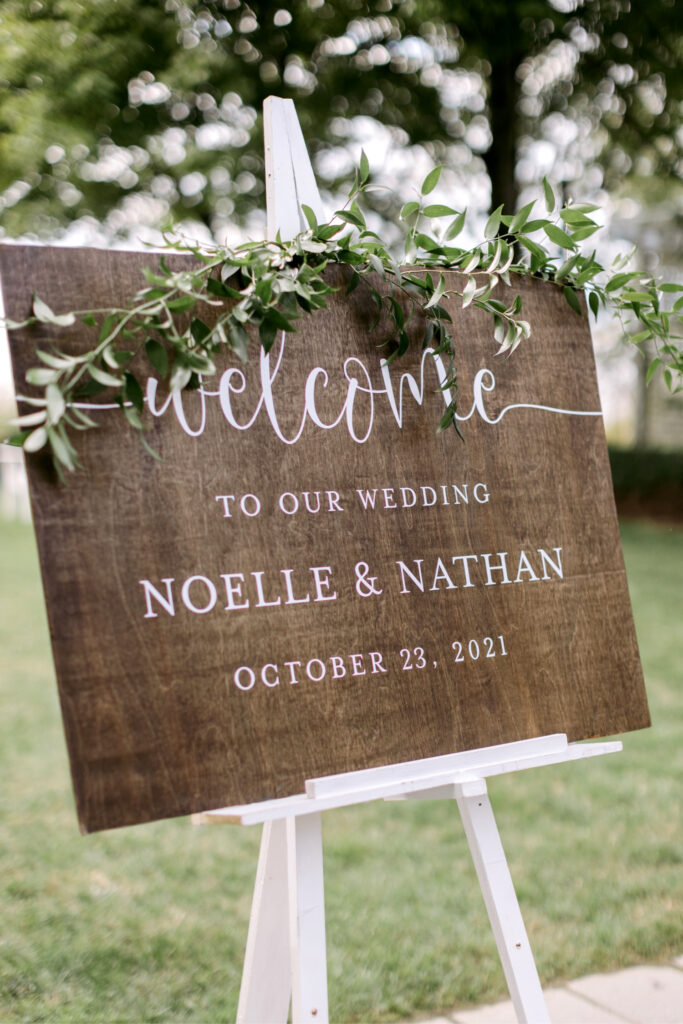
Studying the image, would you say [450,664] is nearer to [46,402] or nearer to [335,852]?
[46,402]

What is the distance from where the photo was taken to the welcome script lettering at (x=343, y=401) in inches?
52.6

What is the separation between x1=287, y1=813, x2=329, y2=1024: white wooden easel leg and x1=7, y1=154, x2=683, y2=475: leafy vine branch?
634 millimetres

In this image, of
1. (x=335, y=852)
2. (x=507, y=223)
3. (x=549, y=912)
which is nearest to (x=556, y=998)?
(x=549, y=912)

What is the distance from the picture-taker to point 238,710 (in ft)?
4.31

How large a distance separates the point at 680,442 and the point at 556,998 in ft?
33.4

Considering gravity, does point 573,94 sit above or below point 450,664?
above

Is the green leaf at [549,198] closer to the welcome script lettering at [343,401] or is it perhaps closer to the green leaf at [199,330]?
the welcome script lettering at [343,401]

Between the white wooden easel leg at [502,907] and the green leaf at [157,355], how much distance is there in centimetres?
77

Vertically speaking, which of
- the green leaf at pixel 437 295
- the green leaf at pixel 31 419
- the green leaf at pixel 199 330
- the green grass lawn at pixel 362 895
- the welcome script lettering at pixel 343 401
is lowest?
the green grass lawn at pixel 362 895

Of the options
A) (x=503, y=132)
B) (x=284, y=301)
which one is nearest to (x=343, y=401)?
(x=284, y=301)

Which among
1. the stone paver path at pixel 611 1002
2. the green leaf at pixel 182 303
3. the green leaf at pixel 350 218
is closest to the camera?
the green leaf at pixel 182 303

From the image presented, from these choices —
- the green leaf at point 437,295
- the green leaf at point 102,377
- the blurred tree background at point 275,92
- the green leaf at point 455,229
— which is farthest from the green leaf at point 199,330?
the blurred tree background at point 275,92

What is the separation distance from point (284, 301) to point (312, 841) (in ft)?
2.60

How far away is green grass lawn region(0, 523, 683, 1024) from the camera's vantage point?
2.17 m
